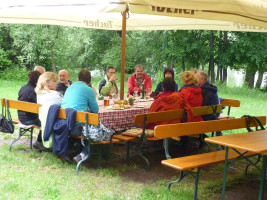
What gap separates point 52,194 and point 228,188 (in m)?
2.32

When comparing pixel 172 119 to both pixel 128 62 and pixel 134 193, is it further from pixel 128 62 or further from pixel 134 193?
pixel 128 62

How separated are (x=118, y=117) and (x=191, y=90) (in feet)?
5.34

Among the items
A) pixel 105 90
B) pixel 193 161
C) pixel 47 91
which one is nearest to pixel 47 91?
pixel 47 91

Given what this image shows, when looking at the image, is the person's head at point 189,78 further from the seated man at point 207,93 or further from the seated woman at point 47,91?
the seated woman at point 47,91

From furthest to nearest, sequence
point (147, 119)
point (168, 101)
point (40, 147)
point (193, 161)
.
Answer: point (40, 147)
point (168, 101)
point (147, 119)
point (193, 161)

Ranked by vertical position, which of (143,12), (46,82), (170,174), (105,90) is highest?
(143,12)

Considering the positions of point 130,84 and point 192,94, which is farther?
point 130,84

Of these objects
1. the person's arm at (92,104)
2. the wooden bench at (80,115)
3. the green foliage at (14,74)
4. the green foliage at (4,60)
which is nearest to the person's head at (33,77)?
the wooden bench at (80,115)

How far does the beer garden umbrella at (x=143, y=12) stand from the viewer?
4.41 meters

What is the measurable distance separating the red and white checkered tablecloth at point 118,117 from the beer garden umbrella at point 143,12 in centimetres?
54

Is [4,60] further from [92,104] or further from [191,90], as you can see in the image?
[92,104]

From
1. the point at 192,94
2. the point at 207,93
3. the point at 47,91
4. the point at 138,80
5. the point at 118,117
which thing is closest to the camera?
the point at 118,117

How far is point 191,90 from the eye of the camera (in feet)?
20.5

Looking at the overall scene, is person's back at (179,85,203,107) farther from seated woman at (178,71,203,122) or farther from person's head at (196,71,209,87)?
person's head at (196,71,209,87)
